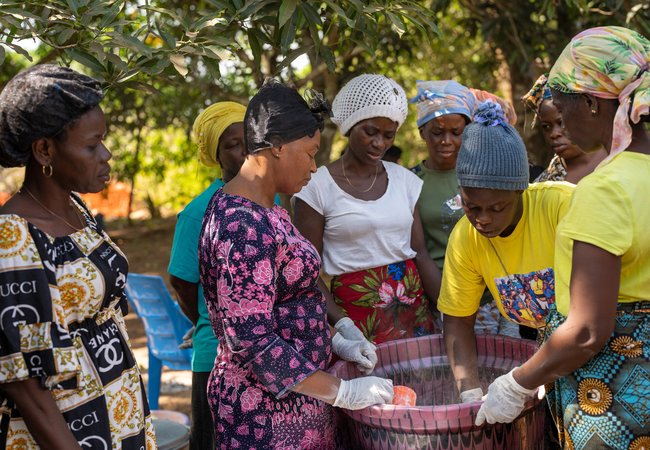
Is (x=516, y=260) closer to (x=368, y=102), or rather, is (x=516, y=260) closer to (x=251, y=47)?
(x=368, y=102)

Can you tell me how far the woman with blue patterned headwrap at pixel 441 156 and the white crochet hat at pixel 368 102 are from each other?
0.21m

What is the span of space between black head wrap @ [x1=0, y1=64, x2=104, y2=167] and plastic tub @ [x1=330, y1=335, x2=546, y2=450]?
43.8 inches

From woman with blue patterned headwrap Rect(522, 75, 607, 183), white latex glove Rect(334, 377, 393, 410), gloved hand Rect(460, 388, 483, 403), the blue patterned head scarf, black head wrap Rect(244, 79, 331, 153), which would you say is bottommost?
gloved hand Rect(460, 388, 483, 403)

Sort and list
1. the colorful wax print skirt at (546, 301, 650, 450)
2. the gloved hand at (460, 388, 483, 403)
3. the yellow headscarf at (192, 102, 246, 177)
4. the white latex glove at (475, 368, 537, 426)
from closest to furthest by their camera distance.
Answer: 1. the colorful wax print skirt at (546, 301, 650, 450)
2. the white latex glove at (475, 368, 537, 426)
3. the gloved hand at (460, 388, 483, 403)
4. the yellow headscarf at (192, 102, 246, 177)

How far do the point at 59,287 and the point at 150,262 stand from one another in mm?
7761

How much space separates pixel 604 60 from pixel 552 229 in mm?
598

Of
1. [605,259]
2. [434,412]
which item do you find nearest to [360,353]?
[434,412]

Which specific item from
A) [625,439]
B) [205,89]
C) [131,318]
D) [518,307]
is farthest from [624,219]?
[131,318]

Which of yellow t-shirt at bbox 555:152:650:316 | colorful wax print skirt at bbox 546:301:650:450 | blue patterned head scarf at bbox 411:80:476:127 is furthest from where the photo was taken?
blue patterned head scarf at bbox 411:80:476:127

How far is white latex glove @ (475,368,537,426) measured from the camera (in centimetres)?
195

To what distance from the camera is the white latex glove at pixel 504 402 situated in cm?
195

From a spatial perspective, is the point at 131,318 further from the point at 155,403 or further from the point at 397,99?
the point at 397,99

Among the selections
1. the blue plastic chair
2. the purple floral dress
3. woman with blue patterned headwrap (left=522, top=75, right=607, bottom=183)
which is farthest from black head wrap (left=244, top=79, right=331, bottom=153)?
the blue plastic chair

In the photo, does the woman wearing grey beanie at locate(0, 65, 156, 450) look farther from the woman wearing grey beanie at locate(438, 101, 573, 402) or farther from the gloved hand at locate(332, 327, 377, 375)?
the woman wearing grey beanie at locate(438, 101, 573, 402)
